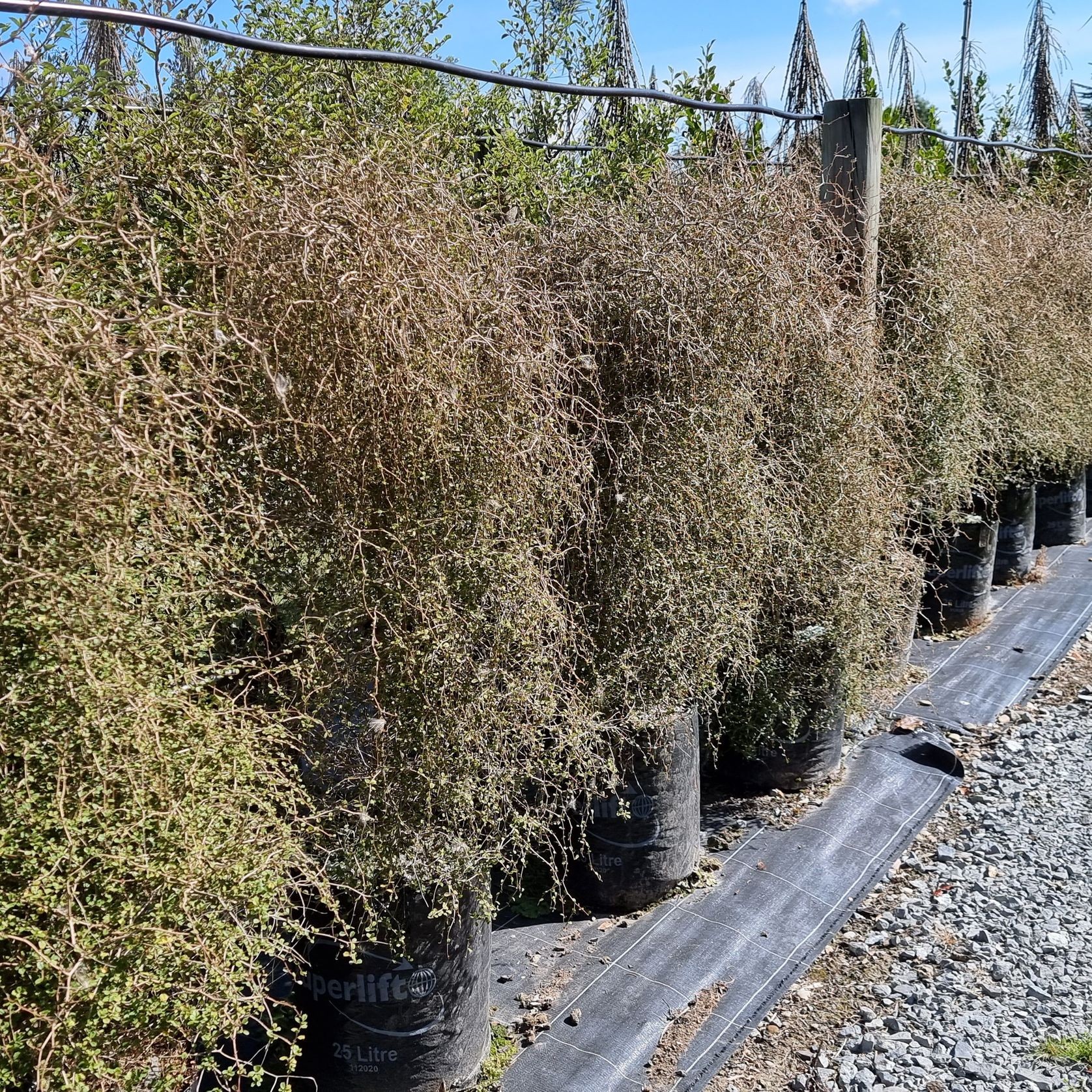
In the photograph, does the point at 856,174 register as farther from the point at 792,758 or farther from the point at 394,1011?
the point at 394,1011

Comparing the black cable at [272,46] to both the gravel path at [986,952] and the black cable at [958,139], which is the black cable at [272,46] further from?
the gravel path at [986,952]

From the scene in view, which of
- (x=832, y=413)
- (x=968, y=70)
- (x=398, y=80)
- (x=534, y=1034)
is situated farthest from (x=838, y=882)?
(x=968, y=70)

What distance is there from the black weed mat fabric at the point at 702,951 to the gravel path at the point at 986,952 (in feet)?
0.57

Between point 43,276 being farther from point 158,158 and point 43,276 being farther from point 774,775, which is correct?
point 774,775

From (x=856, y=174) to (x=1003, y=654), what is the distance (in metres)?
2.80

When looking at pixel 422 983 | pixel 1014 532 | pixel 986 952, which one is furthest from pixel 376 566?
pixel 1014 532

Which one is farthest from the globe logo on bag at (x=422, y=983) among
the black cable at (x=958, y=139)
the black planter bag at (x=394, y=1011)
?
the black cable at (x=958, y=139)

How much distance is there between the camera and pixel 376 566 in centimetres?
222

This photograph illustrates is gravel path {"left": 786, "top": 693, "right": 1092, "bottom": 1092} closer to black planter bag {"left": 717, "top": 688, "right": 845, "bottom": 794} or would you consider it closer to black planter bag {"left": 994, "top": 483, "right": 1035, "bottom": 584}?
black planter bag {"left": 717, "top": 688, "right": 845, "bottom": 794}

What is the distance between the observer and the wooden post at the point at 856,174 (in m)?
4.36

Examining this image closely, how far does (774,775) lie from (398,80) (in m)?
2.84

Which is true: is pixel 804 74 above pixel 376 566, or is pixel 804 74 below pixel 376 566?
above

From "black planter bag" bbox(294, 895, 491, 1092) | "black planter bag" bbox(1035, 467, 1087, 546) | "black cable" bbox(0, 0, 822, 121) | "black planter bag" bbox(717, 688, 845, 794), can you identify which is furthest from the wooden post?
"black planter bag" bbox(1035, 467, 1087, 546)

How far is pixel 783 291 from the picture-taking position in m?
3.46
